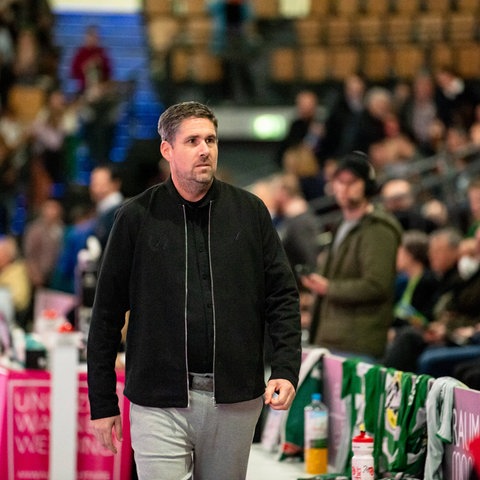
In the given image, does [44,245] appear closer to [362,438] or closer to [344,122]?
[344,122]

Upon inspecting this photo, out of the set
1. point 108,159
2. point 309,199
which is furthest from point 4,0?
point 309,199

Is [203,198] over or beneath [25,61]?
beneath

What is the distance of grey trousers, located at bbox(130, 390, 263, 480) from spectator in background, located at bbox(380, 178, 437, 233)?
7469mm

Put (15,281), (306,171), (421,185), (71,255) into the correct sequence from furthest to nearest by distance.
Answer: (306,171), (421,185), (15,281), (71,255)

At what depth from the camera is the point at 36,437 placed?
6.11m

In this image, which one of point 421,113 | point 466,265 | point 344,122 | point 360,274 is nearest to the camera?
point 360,274

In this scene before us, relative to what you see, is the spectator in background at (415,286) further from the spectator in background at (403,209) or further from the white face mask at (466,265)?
the spectator in background at (403,209)

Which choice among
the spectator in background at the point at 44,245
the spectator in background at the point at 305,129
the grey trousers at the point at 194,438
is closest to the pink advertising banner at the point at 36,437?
the grey trousers at the point at 194,438

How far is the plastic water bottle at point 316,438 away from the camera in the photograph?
Answer: 681cm

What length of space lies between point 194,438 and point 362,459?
1658mm

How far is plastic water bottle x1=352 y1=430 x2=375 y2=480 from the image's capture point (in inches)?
228

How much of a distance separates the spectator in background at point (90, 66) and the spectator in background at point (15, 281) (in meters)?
5.40

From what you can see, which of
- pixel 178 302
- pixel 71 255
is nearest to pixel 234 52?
pixel 71 255

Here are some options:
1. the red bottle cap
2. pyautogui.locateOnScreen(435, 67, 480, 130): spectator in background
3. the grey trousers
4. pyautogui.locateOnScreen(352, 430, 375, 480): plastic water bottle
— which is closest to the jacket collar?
the grey trousers
